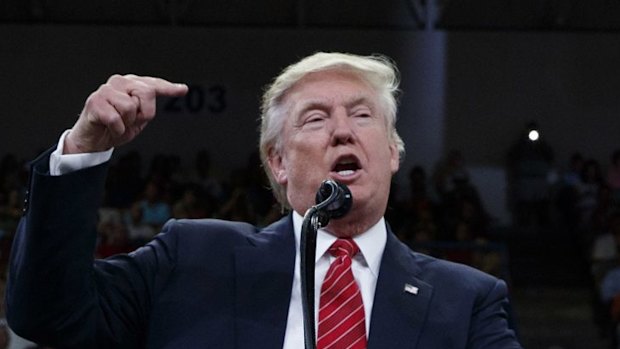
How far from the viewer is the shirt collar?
7.35 ft

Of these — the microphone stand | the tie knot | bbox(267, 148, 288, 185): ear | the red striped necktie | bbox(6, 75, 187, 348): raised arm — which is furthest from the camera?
bbox(267, 148, 288, 185): ear

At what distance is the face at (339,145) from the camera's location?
85.9 inches

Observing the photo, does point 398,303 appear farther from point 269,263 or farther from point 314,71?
point 314,71

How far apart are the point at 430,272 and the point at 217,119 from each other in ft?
35.2

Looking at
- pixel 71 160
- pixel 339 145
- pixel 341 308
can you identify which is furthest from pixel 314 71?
pixel 71 160

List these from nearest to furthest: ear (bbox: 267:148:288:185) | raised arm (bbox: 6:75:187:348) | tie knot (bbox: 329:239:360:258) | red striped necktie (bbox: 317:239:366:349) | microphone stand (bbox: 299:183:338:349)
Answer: microphone stand (bbox: 299:183:338:349) → raised arm (bbox: 6:75:187:348) → red striped necktie (bbox: 317:239:366:349) → tie knot (bbox: 329:239:360:258) → ear (bbox: 267:148:288:185)

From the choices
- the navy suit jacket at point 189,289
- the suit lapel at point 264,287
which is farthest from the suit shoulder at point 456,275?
the suit lapel at point 264,287

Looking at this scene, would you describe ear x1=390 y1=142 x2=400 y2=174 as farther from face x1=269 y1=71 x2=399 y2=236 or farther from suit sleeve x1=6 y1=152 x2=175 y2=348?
suit sleeve x1=6 y1=152 x2=175 y2=348

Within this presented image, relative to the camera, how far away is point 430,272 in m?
2.30

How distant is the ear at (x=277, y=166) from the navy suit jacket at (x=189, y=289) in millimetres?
80

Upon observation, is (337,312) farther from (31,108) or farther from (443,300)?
(31,108)

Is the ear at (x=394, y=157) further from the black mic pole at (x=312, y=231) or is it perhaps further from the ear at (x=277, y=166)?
the black mic pole at (x=312, y=231)

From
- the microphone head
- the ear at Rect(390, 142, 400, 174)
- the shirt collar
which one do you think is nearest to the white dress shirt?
the shirt collar

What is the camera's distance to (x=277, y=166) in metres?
2.36
